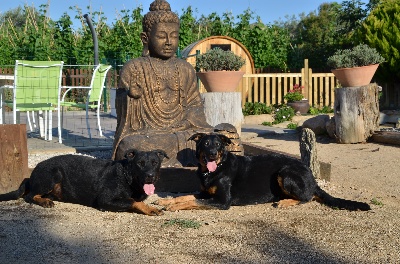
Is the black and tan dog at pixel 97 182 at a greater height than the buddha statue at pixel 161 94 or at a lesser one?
lesser

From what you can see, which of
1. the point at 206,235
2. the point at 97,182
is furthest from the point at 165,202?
the point at 206,235

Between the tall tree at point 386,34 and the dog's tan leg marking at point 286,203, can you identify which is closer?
the dog's tan leg marking at point 286,203

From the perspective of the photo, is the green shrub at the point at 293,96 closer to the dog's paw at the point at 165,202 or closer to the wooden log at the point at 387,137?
the wooden log at the point at 387,137

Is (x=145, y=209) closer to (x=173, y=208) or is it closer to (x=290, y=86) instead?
(x=173, y=208)

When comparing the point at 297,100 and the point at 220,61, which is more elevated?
the point at 220,61

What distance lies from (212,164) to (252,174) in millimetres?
503

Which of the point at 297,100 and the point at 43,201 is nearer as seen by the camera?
the point at 43,201

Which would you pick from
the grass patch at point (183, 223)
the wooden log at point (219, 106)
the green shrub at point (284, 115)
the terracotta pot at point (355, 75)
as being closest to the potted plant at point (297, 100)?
the green shrub at point (284, 115)

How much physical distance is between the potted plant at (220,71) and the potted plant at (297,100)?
291 inches

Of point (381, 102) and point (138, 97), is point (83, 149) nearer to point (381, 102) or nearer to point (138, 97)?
point (138, 97)

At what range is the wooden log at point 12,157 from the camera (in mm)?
7367

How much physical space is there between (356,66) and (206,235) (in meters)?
7.92

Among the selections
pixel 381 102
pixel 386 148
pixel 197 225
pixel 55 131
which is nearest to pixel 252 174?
pixel 197 225

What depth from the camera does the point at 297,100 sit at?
20266 millimetres
